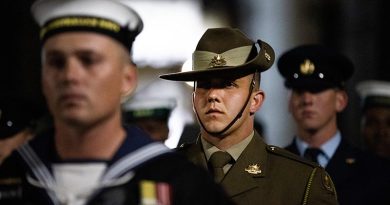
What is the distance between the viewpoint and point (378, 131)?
28.1 feet

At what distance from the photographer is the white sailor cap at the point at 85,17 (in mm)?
3656

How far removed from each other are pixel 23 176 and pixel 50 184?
16cm

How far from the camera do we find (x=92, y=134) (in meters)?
3.69

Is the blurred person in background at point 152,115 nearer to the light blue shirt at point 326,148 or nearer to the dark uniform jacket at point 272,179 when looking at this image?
the light blue shirt at point 326,148

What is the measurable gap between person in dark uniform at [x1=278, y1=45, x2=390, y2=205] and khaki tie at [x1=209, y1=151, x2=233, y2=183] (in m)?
1.58

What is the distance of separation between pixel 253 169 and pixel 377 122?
12.0 feet

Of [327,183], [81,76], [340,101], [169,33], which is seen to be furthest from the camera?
[169,33]

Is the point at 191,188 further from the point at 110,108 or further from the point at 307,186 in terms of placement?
the point at 307,186

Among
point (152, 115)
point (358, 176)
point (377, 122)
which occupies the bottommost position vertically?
point (152, 115)

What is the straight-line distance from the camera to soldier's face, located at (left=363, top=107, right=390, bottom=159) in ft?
28.1

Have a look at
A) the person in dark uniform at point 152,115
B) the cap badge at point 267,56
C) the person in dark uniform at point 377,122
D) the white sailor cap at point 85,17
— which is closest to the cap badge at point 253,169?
the cap badge at point 267,56

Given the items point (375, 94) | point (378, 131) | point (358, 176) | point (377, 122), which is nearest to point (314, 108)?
point (358, 176)

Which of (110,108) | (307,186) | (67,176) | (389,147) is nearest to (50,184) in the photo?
(67,176)

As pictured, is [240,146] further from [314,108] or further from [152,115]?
[152,115]
